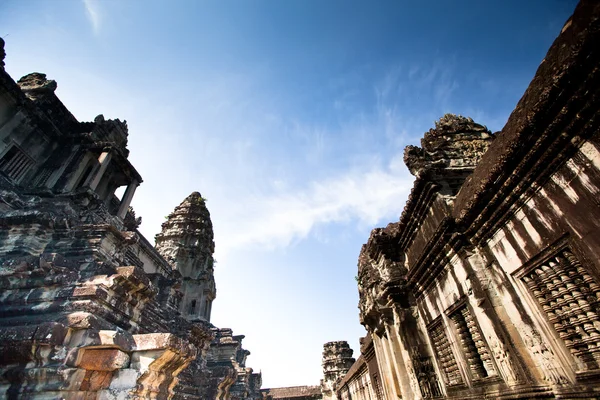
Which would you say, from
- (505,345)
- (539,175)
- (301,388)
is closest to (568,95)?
(539,175)

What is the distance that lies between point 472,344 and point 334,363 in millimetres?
20780

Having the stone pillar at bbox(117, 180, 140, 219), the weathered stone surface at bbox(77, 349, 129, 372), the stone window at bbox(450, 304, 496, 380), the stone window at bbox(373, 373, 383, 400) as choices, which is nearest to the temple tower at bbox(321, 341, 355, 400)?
the stone window at bbox(373, 373, 383, 400)

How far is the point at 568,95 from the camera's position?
8.73 ft

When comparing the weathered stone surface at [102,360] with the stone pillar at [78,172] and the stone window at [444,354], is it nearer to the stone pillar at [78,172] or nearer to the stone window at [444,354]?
the stone window at [444,354]

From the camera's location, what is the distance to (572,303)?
278 centimetres

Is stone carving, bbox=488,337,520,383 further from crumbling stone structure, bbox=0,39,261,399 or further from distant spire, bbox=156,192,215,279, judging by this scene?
distant spire, bbox=156,192,215,279

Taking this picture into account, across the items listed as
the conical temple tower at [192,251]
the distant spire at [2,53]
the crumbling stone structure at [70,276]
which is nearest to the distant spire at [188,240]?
the conical temple tower at [192,251]

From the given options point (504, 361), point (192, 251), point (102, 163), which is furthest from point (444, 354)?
point (192, 251)

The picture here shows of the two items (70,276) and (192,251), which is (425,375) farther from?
(192,251)

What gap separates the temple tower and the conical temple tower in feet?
33.8

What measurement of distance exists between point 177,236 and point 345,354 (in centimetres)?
1738

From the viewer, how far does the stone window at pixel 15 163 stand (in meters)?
9.69

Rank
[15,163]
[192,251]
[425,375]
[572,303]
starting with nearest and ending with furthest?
1. [572,303]
2. [425,375]
3. [15,163]
4. [192,251]

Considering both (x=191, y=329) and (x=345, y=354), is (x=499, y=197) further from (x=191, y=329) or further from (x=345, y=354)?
(x=345, y=354)
